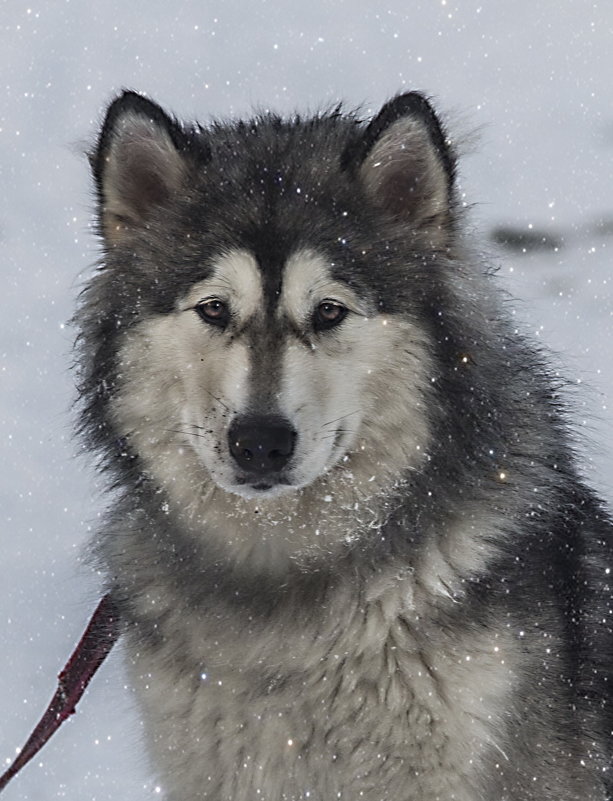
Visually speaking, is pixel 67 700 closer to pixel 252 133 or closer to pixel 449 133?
pixel 252 133

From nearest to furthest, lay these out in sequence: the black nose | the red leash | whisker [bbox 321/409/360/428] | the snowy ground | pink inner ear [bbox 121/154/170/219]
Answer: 1. the black nose
2. whisker [bbox 321/409/360/428]
3. pink inner ear [bbox 121/154/170/219]
4. the red leash
5. the snowy ground

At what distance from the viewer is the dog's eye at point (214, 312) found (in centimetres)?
265

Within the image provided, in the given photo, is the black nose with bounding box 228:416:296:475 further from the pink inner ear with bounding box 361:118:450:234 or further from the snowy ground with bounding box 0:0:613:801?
the snowy ground with bounding box 0:0:613:801

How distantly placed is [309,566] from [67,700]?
80cm

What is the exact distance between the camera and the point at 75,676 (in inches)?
122

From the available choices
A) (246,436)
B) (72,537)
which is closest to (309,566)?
(246,436)

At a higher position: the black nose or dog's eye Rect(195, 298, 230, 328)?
dog's eye Rect(195, 298, 230, 328)

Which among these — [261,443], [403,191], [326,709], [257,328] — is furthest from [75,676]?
[403,191]

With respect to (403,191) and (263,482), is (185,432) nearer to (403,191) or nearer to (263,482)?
(263,482)

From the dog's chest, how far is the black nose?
1.60 feet

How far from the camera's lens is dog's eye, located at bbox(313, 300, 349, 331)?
264cm

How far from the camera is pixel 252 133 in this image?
2916 millimetres

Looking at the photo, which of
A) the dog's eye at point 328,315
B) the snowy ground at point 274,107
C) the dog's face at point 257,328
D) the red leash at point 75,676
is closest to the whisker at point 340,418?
the dog's face at point 257,328

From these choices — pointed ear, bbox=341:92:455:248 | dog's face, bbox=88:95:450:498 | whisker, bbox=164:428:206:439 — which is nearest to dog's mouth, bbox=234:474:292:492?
dog's face, bbox=88:95:450:498
